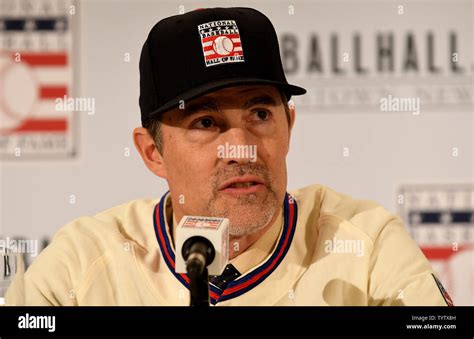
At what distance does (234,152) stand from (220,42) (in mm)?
223

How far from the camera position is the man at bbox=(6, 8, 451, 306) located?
144cm

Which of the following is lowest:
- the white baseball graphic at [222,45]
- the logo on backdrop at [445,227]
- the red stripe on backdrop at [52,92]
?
the logo on backdrop at [445,227]

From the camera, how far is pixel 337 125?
2.13m

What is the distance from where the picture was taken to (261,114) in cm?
151

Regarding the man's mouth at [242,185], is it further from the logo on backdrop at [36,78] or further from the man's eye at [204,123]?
the logo on backdrop at [36,78]

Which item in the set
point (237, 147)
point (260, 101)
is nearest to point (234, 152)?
point (237, 147)

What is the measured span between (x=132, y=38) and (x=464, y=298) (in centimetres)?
122

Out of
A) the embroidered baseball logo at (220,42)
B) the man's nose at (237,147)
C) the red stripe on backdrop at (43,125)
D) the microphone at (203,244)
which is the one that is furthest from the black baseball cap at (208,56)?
the red stripe on backdrop at (43,125)

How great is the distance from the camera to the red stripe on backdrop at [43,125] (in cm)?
216

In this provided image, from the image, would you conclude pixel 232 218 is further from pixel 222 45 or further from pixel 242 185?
pixel 222 45

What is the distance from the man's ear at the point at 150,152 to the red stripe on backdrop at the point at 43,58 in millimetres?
654

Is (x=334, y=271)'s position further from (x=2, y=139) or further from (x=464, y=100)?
(x=2, y=139)

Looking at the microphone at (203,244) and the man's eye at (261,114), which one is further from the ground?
the man's eye at (261,114)
